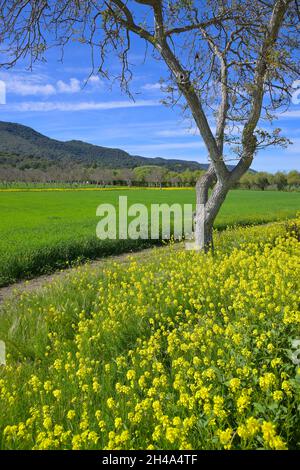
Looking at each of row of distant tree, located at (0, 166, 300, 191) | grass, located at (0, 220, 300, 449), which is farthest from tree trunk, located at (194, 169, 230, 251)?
row of distant tree, located at (0, 166, 300, 191)

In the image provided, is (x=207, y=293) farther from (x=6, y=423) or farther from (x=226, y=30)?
(x=226, y=30)

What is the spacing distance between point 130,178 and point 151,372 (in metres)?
126

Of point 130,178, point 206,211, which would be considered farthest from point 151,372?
point 130,178

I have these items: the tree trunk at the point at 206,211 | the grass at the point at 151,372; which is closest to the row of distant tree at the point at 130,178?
the tree trunk at the point at 206,211

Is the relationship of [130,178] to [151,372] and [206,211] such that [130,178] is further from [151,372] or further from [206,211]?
[151,372]

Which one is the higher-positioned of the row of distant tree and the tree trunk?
the row of distant tree

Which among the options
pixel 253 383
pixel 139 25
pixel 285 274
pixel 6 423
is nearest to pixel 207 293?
pixel 285 274

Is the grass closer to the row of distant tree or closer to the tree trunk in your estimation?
the tree trunk

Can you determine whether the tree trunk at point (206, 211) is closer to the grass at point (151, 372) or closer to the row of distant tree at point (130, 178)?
the grass at point (151, 372)

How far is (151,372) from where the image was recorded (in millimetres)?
4848

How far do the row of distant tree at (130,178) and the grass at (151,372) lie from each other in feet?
362

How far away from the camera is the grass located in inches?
134

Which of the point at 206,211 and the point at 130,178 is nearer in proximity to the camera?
the point at 206,211

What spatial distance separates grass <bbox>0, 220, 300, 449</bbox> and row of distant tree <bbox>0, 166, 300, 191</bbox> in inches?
4347
